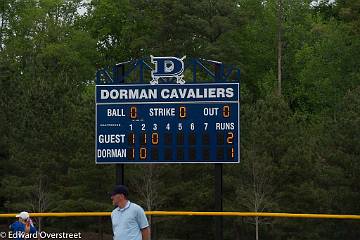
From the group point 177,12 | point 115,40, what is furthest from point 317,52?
point 115,40

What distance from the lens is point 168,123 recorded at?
23.7m

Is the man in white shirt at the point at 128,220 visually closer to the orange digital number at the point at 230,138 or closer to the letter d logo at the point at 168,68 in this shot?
the orange digital number at the point at 230,138

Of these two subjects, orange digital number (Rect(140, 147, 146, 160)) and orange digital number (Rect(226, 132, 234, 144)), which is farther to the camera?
orange digital number (Rect(140, 147, 146, 160))

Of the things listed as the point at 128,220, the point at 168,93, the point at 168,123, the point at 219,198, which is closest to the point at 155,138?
the point at 168,123

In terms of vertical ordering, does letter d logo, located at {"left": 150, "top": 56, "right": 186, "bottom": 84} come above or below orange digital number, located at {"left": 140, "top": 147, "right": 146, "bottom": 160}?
above

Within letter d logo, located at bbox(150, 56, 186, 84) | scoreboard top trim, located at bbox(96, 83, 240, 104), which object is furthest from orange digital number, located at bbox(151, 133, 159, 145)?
letter d logo, located at bbox(150, 56, 186, 84)

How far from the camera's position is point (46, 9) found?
240 ft

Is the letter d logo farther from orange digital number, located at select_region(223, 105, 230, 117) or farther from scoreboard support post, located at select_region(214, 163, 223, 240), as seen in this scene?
scoreboard support post, located at select_region(214, 163, 223, 240)

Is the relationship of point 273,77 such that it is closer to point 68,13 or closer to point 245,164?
point 68,13

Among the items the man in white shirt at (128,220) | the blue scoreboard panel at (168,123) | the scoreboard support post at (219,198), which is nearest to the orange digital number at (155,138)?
the blue scoreboard panel at (168,123)

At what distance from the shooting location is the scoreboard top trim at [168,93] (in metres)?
23.7

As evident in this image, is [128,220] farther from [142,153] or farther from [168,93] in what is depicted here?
[168,93]

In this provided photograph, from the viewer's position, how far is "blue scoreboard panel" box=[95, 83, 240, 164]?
23562mm

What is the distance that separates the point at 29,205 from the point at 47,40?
2984 cm
